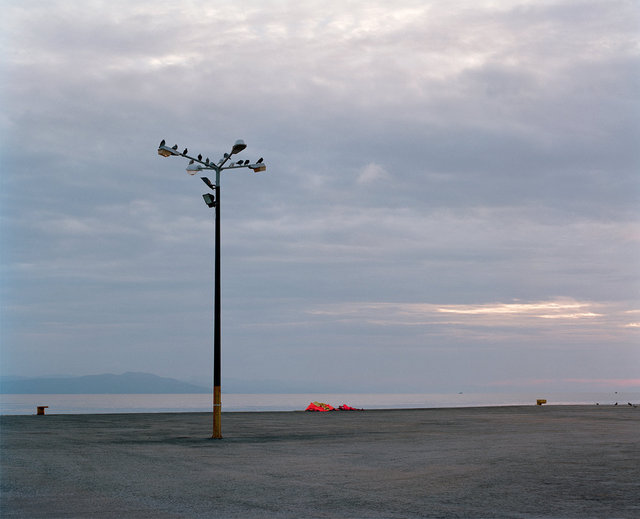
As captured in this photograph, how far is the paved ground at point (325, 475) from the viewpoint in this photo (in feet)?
36.6

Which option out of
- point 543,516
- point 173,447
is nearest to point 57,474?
point 173,447

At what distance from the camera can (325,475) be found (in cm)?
1495

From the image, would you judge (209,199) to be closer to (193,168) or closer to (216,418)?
(193,168)

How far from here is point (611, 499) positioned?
11.7 meters

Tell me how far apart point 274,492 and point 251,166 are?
16400 mm

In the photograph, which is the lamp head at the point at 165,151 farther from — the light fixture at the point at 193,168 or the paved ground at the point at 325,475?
the paved ground at the point at 325,475

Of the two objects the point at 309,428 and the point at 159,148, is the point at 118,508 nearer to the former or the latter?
the point at 159,148

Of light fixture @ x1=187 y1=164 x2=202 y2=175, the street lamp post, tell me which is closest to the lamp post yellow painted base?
the street lamp post

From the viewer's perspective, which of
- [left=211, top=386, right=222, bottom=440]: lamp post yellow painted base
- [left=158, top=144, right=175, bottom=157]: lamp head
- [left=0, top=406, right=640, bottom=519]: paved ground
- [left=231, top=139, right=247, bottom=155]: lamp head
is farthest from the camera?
[left=158, top=144, right=175, bottom=157]: lamp head

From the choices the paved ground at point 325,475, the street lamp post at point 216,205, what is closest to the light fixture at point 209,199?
the street lamp post at point 216,205

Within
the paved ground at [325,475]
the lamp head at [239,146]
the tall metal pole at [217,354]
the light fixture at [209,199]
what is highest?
the lamp head at [239,146]

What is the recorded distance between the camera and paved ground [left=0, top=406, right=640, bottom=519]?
11.1 m

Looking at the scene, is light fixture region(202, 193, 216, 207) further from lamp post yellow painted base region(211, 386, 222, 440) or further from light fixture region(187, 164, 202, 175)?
lamp post yellow painted base region(211, 386, 222, 440)

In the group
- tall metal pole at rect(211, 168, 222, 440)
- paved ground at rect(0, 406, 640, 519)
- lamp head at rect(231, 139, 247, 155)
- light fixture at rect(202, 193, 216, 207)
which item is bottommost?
paved ground at rect(0, 406, 640, 519)
